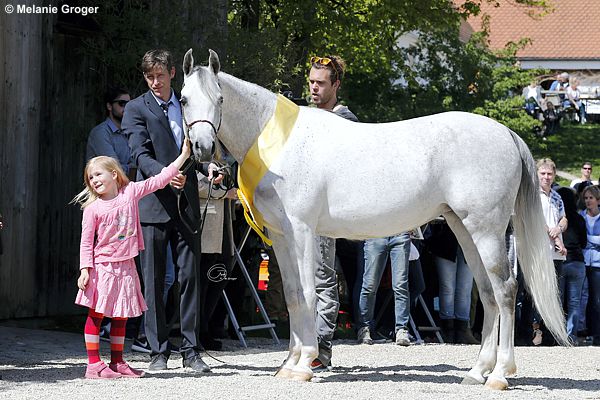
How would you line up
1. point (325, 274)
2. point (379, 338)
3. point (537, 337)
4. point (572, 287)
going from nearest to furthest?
point (325, 274) → point (379, 338) → point (537, 337) → point (572, 287)

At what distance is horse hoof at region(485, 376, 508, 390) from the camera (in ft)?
26.0

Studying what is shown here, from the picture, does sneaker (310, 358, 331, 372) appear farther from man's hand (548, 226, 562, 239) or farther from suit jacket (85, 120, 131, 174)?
man's hand (548, 226, 562, 239)

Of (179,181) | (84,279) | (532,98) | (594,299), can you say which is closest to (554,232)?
(594,299)

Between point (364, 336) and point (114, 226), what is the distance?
4.05m

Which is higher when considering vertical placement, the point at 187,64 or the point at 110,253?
the point at 187,64

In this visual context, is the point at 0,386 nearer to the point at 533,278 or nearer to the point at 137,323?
the point at 137,323

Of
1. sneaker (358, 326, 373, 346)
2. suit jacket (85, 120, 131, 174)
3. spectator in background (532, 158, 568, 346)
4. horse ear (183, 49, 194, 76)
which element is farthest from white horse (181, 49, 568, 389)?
spectator in background (532, 158, 568, 346)

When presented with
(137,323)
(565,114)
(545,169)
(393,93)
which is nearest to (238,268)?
(137,323)

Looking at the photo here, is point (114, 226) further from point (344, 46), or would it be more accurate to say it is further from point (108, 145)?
point (344, 46)

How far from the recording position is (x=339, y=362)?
9508mm

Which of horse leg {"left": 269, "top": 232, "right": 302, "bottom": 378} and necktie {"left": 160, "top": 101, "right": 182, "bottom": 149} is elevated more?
necktie {"left": 160, "top": 101, "right": 182, "bottom": 149}

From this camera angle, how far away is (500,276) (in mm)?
8133

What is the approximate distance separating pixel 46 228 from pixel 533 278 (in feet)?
18.7

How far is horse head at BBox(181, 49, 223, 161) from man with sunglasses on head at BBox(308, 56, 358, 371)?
1256mm
